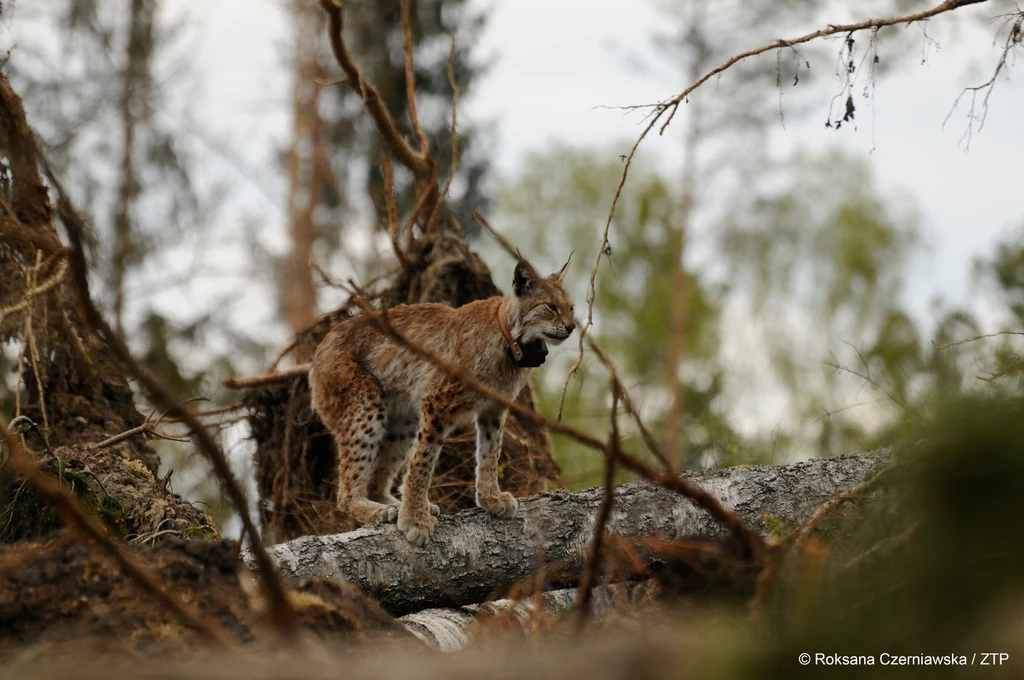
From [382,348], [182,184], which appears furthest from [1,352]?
[182,184]

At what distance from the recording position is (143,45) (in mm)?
15273

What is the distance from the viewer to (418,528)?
18.5 ft

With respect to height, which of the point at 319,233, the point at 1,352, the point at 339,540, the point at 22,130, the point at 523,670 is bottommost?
Answer: the point at 523,670

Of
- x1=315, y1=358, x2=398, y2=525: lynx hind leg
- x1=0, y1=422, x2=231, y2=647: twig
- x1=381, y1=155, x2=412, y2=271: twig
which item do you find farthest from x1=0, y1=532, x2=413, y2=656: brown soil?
x1=381, y1=155, x2=412, y2=271: twig

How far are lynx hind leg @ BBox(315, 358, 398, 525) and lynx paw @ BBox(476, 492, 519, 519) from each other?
3.24 ft

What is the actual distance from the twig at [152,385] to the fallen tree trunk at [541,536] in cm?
276

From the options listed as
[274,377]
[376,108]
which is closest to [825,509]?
[274,377]

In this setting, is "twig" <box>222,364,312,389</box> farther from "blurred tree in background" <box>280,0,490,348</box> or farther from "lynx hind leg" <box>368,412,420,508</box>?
"blurred tree in background" <box>280,0,490,348</box>

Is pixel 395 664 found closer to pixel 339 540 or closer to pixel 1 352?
pixel 339 540

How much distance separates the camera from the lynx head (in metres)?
6.51

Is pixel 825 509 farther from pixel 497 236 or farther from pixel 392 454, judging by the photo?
pixel 392 454

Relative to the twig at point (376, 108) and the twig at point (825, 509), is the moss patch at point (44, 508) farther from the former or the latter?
the twig at point (376, 108)

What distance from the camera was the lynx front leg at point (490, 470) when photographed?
5938mm

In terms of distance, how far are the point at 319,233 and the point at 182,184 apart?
12.6ft
